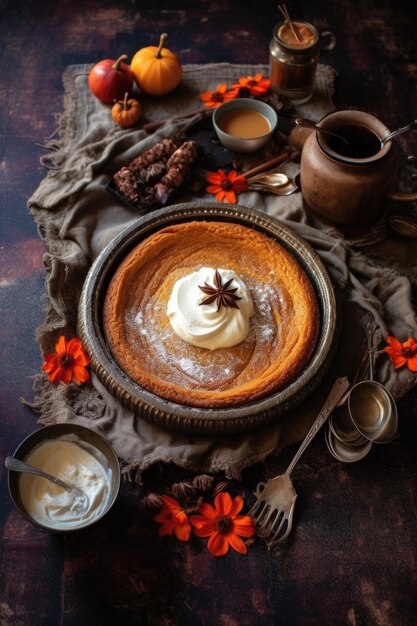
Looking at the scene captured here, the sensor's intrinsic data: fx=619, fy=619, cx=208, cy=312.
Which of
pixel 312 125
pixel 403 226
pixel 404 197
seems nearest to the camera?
pixel 312 125

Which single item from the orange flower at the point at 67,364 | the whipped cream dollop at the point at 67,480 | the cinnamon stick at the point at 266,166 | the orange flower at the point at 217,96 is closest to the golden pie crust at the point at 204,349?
the orange flower at the point at 67,364

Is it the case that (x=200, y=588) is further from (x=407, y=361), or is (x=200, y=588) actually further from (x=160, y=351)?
(x=407, y=361)

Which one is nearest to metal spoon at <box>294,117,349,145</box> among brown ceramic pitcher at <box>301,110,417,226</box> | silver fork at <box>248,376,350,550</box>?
brown ceramic pitcher at <box>301,110,417,226</box>

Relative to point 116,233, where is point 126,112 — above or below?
above

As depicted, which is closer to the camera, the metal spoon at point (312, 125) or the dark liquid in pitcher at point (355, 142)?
the metal spoon at point (312, 125)

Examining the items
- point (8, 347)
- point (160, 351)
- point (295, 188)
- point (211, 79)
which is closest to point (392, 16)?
point (211, 79)

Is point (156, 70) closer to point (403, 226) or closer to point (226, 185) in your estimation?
point (226, 185)

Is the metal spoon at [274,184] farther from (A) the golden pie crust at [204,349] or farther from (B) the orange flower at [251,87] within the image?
(B) the orange flower at [251,87]

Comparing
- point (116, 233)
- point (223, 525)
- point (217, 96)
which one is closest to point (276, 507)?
point (223, 525)
